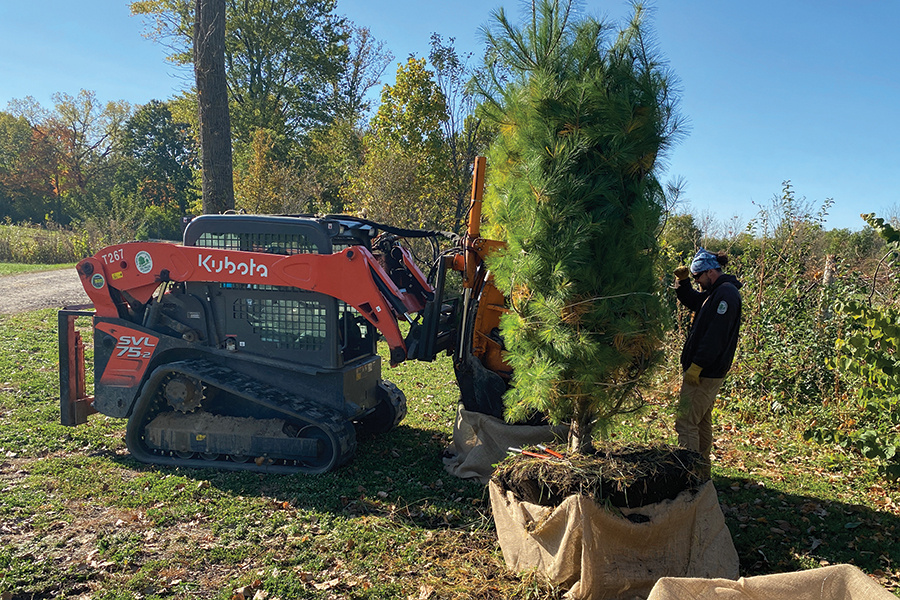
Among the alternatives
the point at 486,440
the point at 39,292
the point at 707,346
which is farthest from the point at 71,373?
the point at 39,292

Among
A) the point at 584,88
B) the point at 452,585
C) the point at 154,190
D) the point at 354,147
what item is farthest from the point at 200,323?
the point at 154,190

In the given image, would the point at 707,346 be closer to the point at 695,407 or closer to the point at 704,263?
the point at 695,407

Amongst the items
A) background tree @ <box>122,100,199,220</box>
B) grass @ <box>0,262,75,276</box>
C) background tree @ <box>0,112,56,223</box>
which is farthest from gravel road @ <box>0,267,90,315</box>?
background tree @ <box>0,112,56,223</box>

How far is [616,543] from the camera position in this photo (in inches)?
149

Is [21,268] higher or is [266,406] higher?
[21,268]

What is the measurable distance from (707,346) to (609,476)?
1.61m

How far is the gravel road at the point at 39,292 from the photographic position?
14.3 meters

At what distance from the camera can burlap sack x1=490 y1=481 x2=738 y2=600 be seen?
12.1 ft

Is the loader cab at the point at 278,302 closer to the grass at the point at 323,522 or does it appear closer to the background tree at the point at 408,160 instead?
the grass at the point at 323,522

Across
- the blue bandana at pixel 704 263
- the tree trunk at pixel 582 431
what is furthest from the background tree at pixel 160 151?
the tree trunk at pixel 582 431

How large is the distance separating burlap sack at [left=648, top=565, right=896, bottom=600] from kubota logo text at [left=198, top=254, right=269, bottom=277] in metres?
4.48

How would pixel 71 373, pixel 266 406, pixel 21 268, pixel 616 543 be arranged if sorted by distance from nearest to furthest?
pixel 616 543
pixel 266 406
pixel 71 373
pixel 21 268

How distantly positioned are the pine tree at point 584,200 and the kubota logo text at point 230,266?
2.79 meters

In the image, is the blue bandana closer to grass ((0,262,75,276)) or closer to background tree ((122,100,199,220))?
grass ((0,262,75,276))
